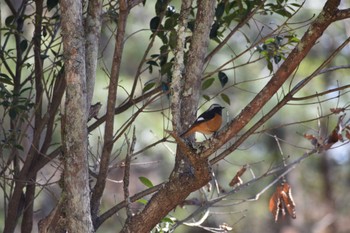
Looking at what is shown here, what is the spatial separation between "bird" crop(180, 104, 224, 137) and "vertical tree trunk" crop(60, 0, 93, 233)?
1.73 feet

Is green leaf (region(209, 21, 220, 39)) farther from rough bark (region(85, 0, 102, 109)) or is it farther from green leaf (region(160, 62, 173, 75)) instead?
rough bark (region(85, 0, 102, 109))

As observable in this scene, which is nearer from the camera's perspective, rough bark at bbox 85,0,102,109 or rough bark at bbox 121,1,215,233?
rough bark at bbox 121,1,215,233

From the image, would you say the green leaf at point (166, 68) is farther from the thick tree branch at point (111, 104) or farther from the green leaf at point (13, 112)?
the green leaf at point (13, 112)

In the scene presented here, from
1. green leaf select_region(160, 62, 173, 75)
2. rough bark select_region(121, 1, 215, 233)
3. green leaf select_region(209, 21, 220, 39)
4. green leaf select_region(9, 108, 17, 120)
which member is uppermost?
green leaf select_region(209, 21, 220, 39)

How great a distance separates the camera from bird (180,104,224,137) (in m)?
4.14

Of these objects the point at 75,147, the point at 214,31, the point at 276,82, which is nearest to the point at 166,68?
the point at 214,31

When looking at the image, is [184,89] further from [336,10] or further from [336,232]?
[336,232]

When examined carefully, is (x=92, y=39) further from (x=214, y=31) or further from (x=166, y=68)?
(x=214, y=31)

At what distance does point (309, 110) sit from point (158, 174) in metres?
3.08

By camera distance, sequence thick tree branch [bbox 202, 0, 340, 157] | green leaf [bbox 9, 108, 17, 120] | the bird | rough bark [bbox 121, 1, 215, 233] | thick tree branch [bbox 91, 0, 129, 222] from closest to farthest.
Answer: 1. thick tree branch [bbox 202, 0, 340, 157]
2. rough bark [bbox 121, 1, 215, 233]
3. thick tree branch [bbox 91, 0, 129, 222]
4. the bird
5. green leaf [bbox 9, 108, 17, 120]

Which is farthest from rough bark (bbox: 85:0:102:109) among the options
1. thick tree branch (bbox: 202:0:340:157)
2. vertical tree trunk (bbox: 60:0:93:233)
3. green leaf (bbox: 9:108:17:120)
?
thick tree branch (bbox: 202:0:340:157)

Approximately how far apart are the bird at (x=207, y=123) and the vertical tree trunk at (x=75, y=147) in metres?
0.53

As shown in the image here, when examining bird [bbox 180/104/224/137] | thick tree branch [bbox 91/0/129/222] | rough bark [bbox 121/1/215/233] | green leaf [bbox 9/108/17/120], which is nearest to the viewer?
rough bark [bbox 121/1/215/233]

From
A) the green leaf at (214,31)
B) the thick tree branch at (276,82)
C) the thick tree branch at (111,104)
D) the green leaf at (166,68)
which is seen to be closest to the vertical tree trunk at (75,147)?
the thick tree branch at (111,104)
